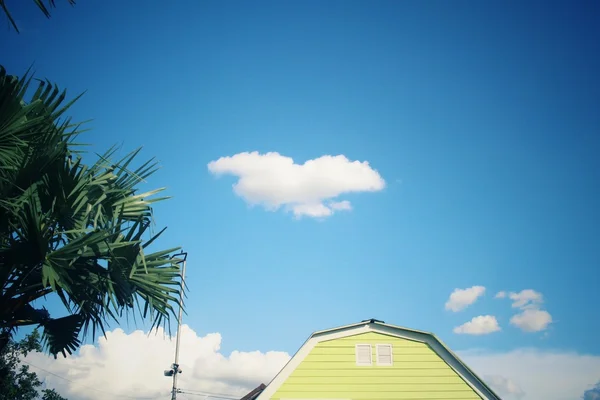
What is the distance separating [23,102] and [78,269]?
12.0 ft

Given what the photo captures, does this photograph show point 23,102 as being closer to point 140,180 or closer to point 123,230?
point 140,180

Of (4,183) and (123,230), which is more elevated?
(4,183)

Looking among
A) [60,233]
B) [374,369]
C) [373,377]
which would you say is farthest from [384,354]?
[60,233]

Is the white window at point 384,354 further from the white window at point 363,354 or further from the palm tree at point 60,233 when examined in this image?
the palm tree at point 60,233

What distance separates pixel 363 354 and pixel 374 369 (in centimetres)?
61

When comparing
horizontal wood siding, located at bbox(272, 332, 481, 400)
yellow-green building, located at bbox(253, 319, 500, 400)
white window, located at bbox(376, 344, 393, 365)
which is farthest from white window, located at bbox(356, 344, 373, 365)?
white window, located at bbox(376, 344, 393, 365)

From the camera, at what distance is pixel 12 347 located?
3728 cm

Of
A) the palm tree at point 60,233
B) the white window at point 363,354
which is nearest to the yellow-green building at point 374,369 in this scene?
the white window at point 363,354

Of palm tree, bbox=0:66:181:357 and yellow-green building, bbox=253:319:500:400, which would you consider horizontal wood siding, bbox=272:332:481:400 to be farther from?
palm tree, bbox=0:66:181:357

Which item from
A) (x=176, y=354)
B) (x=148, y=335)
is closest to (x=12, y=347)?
(x=176, y=354)

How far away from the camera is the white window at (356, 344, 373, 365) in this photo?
46.6ft

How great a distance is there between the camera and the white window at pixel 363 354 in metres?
14.2

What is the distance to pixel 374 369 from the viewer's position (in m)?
14.1

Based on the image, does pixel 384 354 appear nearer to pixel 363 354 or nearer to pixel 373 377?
pixel 363 354
